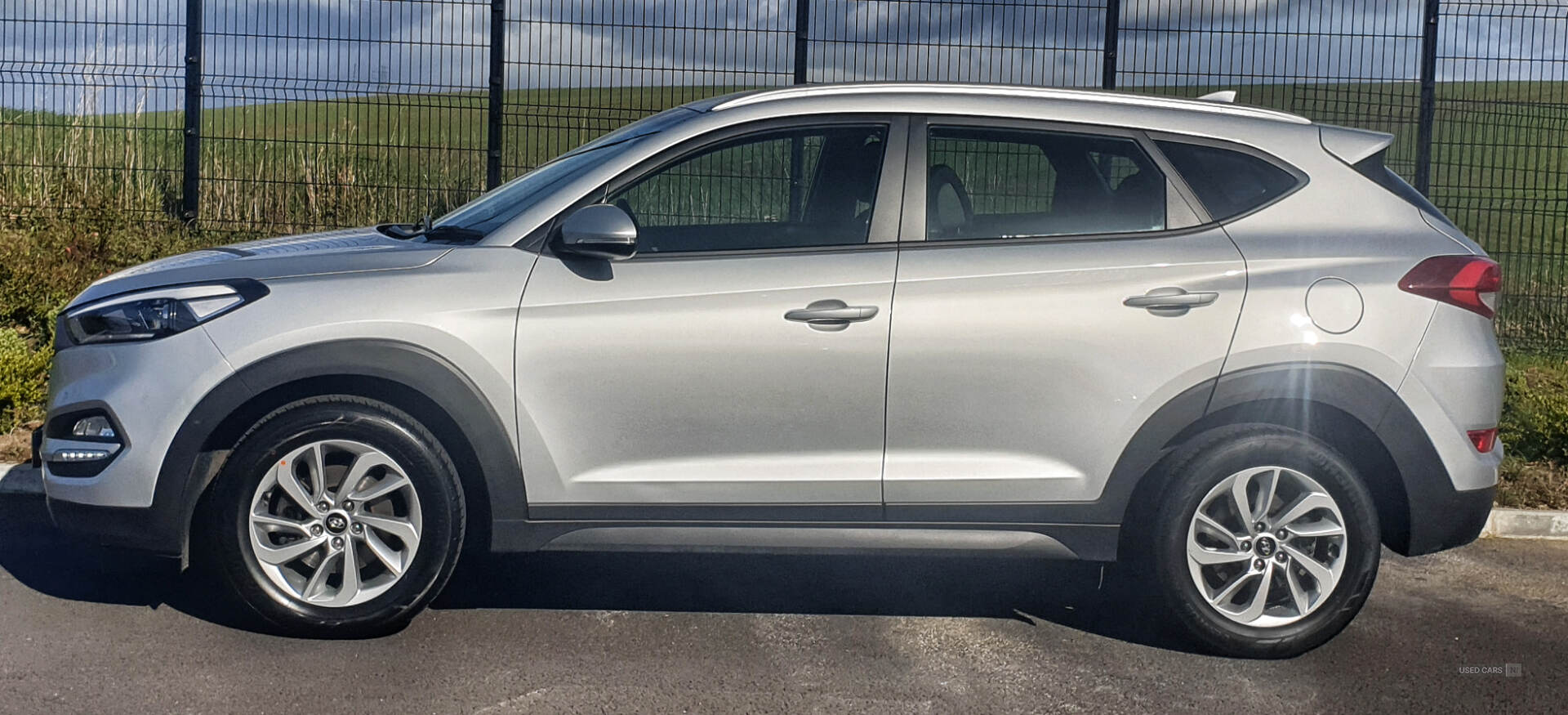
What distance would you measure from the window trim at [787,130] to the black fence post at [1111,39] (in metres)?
5.98

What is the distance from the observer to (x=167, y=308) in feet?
14.4

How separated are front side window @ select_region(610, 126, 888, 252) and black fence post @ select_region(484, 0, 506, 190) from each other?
5962 millimetres

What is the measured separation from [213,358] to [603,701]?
1580 millimetres

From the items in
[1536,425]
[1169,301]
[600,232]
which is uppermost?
[600,232]

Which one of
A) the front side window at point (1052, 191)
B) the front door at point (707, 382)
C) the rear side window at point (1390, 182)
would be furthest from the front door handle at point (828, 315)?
the rear side window at point (1390, 182)

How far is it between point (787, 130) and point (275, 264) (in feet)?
5.59

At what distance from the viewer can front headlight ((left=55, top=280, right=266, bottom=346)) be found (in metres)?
4.36

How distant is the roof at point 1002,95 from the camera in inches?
189

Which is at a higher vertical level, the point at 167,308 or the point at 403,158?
the point at 403,158

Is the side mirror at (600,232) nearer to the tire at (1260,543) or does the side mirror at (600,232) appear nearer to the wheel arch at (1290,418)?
the wheel arch at (1290,418)

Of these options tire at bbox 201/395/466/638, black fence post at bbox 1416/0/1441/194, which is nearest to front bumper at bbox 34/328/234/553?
tire at bbox 201/395/466/638

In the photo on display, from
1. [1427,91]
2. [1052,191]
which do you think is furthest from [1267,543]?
[1427,91]

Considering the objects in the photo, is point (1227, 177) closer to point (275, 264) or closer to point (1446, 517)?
point (1446, 517)


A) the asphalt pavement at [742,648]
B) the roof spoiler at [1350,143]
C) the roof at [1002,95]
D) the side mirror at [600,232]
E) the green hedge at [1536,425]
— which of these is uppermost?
the roof at [1002,95]
